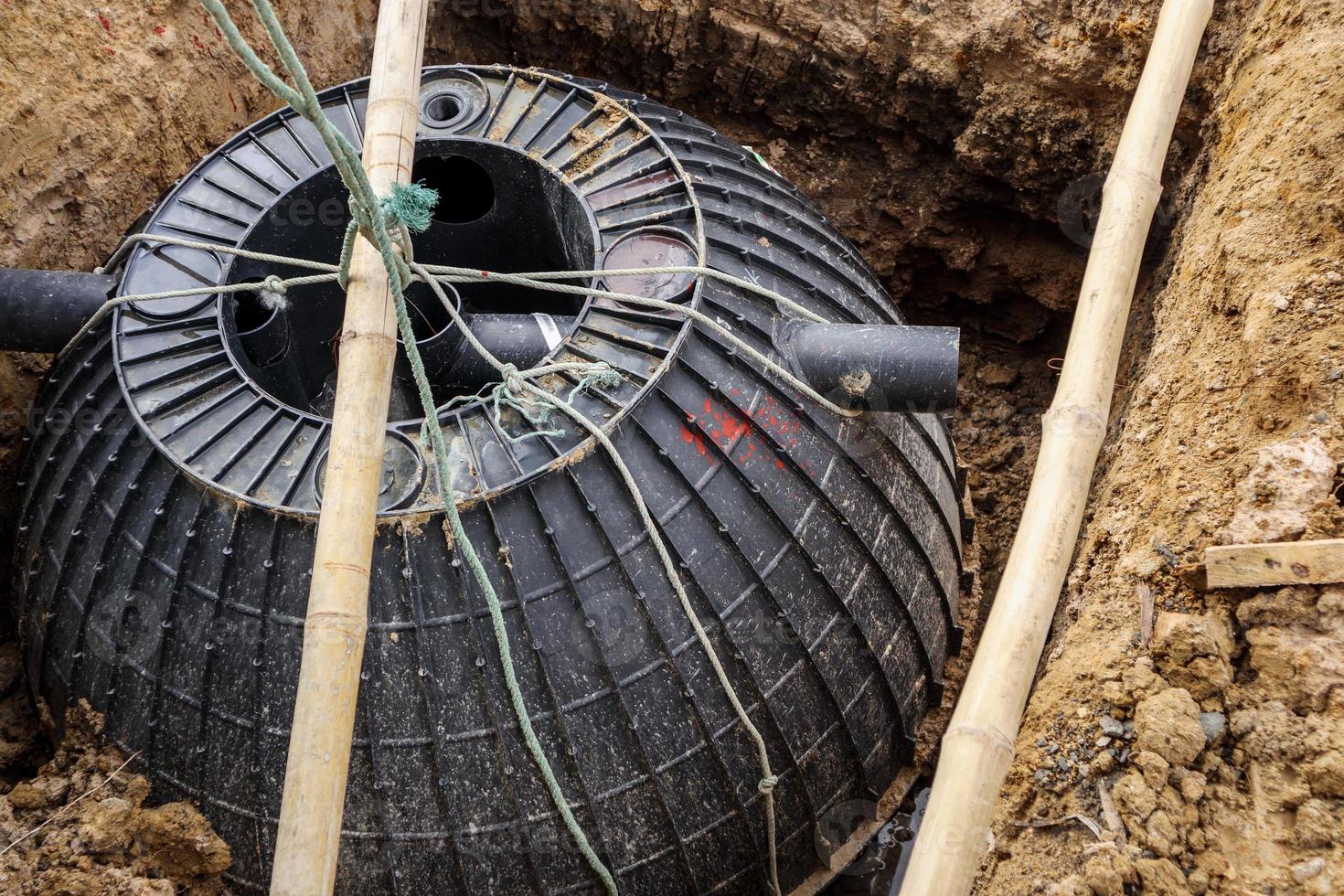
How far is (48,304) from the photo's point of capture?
18.4 ft

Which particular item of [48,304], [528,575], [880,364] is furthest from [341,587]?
[48,304]

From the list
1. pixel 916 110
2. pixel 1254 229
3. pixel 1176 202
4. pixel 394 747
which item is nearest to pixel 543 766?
pixel 394 747

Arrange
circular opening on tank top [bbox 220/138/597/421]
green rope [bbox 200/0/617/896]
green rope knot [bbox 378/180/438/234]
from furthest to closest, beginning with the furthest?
circular opening on tank top [bbox 220/138/597/421] < green rope knot [bbox 378/180/438/234] < green rope [bbox 200/0/617/896]

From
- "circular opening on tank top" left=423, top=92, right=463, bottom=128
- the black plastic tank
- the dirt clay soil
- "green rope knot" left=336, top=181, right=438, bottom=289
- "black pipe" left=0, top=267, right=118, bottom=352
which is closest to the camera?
"green rope knot" left=336, top=181, right=438, bottom=289

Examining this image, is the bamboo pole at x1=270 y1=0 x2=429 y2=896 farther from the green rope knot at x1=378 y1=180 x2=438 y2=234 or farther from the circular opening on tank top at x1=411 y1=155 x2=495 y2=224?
the circular opening on tank top at x1=411 y1=155 x2=495 y2=224

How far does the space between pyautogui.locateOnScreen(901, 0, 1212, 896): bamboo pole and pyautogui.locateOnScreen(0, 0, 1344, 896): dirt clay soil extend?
0.64 metres

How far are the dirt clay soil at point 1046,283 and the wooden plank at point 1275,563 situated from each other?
0.21 ft

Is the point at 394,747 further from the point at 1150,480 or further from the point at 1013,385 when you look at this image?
the point at 1013,385

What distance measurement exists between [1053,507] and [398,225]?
9.22ft

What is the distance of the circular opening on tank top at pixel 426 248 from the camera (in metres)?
5.95

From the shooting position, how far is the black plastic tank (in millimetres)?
4738

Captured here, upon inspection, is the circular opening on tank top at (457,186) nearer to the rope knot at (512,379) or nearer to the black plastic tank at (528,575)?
the black plastic tank at (528,575)

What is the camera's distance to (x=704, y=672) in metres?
4.90

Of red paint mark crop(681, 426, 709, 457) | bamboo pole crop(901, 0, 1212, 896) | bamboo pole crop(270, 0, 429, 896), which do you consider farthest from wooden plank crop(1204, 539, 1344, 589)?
bamboo pole crop(270, 0, 429, 896)
